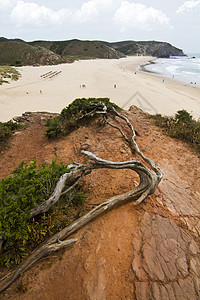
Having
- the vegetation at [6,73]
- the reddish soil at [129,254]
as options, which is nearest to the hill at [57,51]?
Result: the vegetation at [6,73]

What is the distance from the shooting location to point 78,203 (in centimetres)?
389

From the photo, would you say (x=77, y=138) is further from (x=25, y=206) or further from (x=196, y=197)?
(x=196, y=197)

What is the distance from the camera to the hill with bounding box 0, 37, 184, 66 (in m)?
46.4

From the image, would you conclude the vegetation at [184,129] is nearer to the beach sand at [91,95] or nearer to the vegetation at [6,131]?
the beach sand at [91,95]

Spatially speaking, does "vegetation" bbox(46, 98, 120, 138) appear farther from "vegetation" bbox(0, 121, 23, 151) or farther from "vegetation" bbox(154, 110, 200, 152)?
"vegetation" bbox(154, 110, 200, 152)

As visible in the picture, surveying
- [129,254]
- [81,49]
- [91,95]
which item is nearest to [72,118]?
[129,254]

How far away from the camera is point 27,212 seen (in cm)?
291

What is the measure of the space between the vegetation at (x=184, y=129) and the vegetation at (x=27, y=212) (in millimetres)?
6239

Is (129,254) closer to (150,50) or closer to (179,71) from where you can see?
(179,71)

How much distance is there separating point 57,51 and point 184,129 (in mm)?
101342

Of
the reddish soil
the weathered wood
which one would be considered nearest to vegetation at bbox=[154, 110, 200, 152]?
the reddish soil

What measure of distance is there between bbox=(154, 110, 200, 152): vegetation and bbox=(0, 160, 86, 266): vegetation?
20.5 ft

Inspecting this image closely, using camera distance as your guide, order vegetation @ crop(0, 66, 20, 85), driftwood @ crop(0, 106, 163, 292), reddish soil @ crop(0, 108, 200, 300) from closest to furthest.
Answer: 1. reddish soil @ crop(0, 108, 200, 300)
2. driftwood @ crop(0, 106, 163, 292)
3. vegetation @ crop(0, 66, 20, 85)

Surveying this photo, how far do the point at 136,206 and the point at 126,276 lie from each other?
144cm
